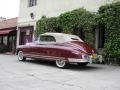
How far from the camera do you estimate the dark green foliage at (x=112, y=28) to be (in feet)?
47.6

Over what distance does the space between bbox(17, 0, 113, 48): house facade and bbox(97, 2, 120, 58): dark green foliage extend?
142 cm

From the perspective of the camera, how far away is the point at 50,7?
67.9 ft

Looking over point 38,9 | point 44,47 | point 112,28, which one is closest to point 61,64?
point 44,47

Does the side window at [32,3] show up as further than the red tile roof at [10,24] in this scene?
No

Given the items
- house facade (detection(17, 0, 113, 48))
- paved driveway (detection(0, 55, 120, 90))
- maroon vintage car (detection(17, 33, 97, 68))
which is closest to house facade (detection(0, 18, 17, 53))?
house facade (detection(17, 0, 113, 48))

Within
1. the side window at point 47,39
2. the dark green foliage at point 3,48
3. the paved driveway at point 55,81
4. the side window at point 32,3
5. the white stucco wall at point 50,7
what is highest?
the side window at point 32,3

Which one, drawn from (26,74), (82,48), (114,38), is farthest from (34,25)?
(26,74)

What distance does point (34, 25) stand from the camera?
72.4ft

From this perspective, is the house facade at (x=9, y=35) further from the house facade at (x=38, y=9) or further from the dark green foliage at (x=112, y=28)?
the dark green foliage at (x=112, y=28)

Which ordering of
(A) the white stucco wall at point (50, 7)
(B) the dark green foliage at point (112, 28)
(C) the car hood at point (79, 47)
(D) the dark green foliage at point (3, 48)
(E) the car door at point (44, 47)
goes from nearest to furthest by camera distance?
1. (C) the car hood at point (79, 47)
2. (E) the car door at point (44, 47)
3. (B) the dark green foliage at point (112, 28)
4. (A) the white stucco wall at point (50, 7)
5. (D) the dark green foliage at point (3, 48)

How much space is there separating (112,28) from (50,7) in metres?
7.24

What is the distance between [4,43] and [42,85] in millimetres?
20611

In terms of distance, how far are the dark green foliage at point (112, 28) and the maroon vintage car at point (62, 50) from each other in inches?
87.7

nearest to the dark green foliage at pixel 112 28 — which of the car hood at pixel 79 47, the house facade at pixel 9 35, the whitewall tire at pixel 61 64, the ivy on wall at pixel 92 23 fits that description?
the ivy on wall at pixel 92 23
